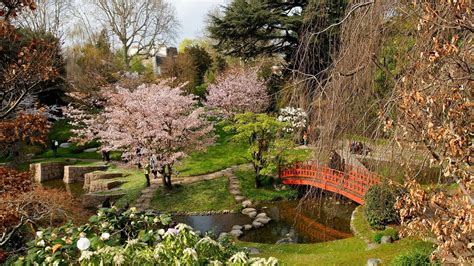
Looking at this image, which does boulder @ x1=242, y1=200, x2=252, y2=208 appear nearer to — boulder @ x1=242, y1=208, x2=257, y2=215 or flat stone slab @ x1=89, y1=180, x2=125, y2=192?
boulder @ x1=242, y1=208, x2=257, y2=215

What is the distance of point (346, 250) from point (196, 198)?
7070 mm

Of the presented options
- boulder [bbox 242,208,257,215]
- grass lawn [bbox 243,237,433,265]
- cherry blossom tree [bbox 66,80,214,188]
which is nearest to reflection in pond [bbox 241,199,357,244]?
boulder [bbox 242,208,257,215]

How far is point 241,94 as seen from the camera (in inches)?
906

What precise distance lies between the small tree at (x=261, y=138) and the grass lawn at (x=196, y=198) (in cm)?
159

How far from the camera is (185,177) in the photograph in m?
17.0

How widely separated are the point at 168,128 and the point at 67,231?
425 inches

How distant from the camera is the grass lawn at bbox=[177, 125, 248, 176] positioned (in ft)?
57.9

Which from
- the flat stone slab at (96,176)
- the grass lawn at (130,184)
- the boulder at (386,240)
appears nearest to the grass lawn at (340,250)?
the boulder at (386,240)

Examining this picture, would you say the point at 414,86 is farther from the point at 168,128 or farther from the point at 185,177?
the point at 185,177

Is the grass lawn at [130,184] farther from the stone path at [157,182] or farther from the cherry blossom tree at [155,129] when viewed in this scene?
the cherry blossom tree at [155,129]

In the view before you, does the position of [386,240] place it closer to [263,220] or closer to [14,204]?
[263,220]

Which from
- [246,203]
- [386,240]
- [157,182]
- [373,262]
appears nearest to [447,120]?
[373,262]

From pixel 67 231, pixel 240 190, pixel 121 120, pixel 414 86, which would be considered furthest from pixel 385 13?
pixel 121 120

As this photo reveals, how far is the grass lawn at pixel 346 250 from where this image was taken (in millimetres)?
7266
